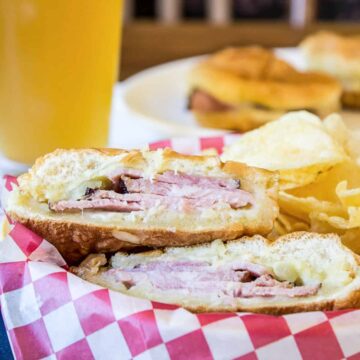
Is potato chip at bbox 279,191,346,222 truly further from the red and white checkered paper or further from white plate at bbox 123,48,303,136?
white plate at bbox 123,48,303,136

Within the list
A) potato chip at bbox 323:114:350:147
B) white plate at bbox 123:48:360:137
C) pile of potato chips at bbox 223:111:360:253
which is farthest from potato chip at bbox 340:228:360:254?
white plate at bbox 123:48:360:137

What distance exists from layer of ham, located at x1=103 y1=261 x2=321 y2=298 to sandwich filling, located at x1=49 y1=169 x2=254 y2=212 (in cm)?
9

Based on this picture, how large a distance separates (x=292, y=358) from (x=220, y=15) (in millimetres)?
4746

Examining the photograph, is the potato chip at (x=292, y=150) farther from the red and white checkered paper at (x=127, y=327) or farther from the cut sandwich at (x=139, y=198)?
the red and white checkered paper at (x=127, y=327)

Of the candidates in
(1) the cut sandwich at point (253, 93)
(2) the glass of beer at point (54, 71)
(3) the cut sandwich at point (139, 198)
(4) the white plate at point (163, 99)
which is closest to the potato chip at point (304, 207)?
(3) the cut sandwich at point (139, 198)

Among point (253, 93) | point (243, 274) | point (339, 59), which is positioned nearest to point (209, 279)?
point (243, 274)

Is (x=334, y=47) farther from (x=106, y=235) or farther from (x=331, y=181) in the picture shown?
(x=106, y=235)

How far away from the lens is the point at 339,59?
299 centimetres

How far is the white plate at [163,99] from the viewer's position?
7.55 feet

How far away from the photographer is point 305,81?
8.55 ft

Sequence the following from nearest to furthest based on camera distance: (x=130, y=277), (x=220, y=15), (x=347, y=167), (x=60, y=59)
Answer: (x=130, y=277) < (x=347, y=167) < (x=60, y=59) < (x=220, y=15)

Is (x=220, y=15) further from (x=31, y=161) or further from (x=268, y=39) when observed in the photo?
(x=31, y=161)

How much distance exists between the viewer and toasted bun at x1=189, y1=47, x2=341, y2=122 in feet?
8.11

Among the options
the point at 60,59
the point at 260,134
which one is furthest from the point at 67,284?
the point at 60,59
